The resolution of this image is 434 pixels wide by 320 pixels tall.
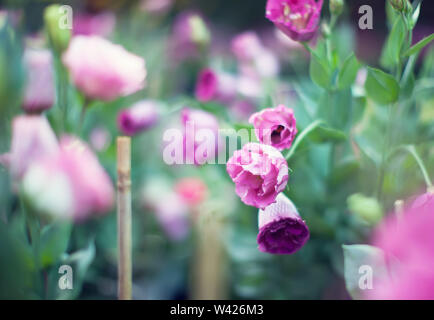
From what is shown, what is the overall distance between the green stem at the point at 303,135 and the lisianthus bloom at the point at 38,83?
16 cm

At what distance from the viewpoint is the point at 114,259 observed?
0.41 metres

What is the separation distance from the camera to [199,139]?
321 mm

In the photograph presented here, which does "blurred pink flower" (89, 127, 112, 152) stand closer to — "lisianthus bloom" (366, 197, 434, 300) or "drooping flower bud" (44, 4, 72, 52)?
"drooping flower bud" (44, 4, 72, 52)

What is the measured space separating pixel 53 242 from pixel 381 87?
235mm

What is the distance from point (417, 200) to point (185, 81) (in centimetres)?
37

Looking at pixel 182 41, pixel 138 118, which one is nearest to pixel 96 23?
pixel 182 41

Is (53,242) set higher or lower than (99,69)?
lower

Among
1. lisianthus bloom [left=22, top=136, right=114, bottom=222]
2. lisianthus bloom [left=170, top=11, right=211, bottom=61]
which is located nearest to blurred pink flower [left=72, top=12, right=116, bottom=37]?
lisianthus bloom [left=170, top=11, right=211, bottom=61]

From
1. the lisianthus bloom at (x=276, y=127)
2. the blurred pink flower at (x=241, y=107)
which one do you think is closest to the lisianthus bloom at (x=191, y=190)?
the blurred pink flower at (x=241, y=107)

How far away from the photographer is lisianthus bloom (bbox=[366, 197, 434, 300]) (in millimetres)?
269

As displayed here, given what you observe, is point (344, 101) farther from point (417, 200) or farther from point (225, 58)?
point (225, 58)

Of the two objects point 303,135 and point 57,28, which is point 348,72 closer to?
point 303,135

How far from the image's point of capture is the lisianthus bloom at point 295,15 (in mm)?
287
